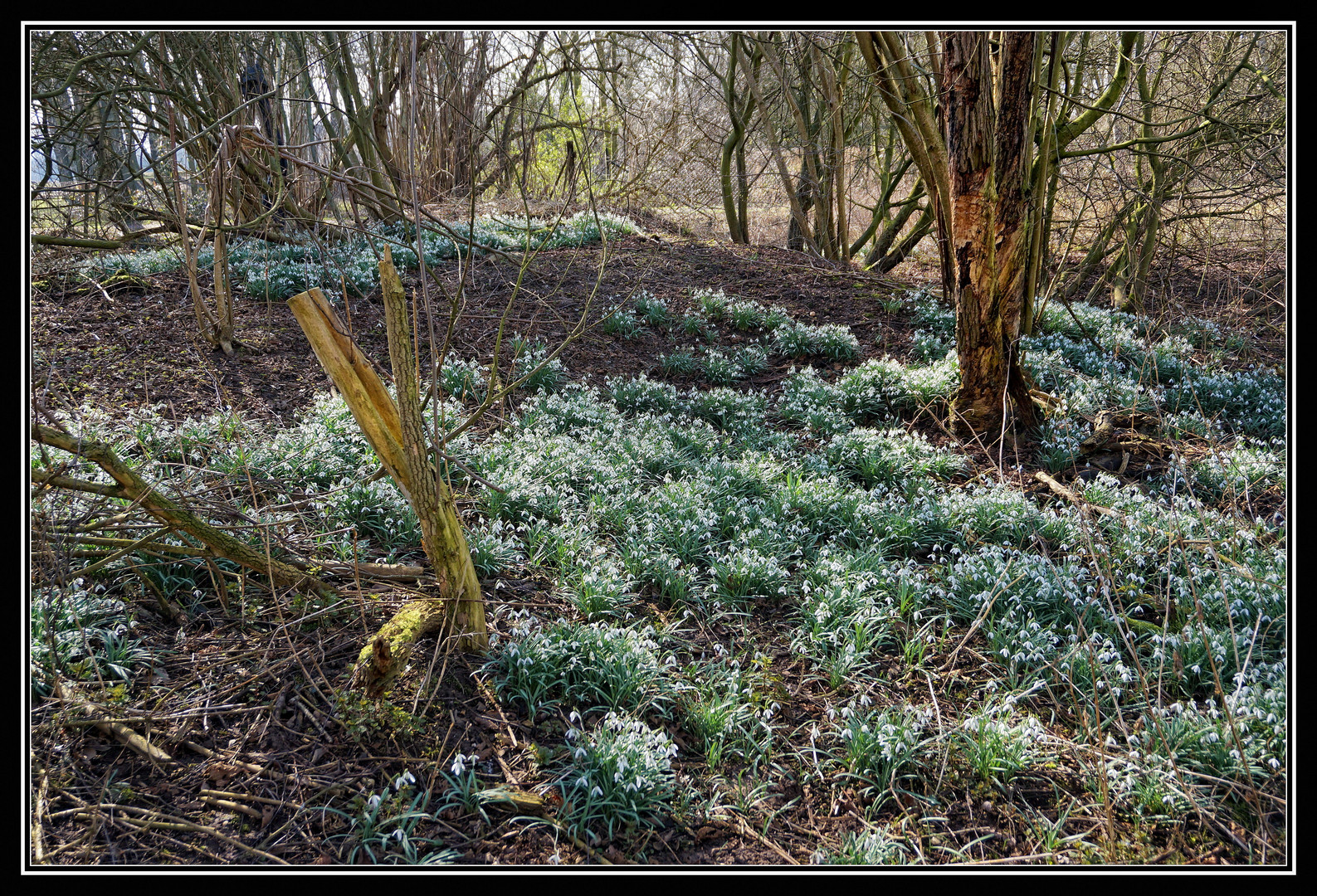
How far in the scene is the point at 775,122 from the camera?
40.7ft

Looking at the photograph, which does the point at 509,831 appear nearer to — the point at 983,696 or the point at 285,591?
the point at 285,591

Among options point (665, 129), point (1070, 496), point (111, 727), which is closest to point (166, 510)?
point (111, 727)

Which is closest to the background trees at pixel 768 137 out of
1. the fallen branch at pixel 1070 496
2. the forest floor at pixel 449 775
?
the fallen branch at pixel 1070 496

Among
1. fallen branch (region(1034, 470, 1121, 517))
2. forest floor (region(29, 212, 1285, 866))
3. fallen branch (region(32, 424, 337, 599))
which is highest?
fallen branch (region(32, 424, 337, 599))

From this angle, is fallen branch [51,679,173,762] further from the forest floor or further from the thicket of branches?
the thicket of branches

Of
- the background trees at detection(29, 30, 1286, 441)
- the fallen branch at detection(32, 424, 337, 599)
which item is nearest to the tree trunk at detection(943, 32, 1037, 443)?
the background trees at detection(29, 30, 1286, 441)

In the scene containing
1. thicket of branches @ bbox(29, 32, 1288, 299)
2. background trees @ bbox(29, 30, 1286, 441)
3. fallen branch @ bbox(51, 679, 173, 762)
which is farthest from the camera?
thicket of branches @ bbox(29, 32, 1288, 299)

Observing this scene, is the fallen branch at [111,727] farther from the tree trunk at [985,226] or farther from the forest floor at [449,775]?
the tree trunk at [985,226]

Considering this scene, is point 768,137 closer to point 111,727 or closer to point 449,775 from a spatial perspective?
point 449,775

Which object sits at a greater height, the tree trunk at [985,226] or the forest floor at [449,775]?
the tree trunk at [985,226]

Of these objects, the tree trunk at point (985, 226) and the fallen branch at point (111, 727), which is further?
the tree trunk at point (985, 226)

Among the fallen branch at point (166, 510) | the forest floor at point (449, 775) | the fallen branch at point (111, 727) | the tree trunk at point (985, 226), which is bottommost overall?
the forest floor at point (449, 775)
